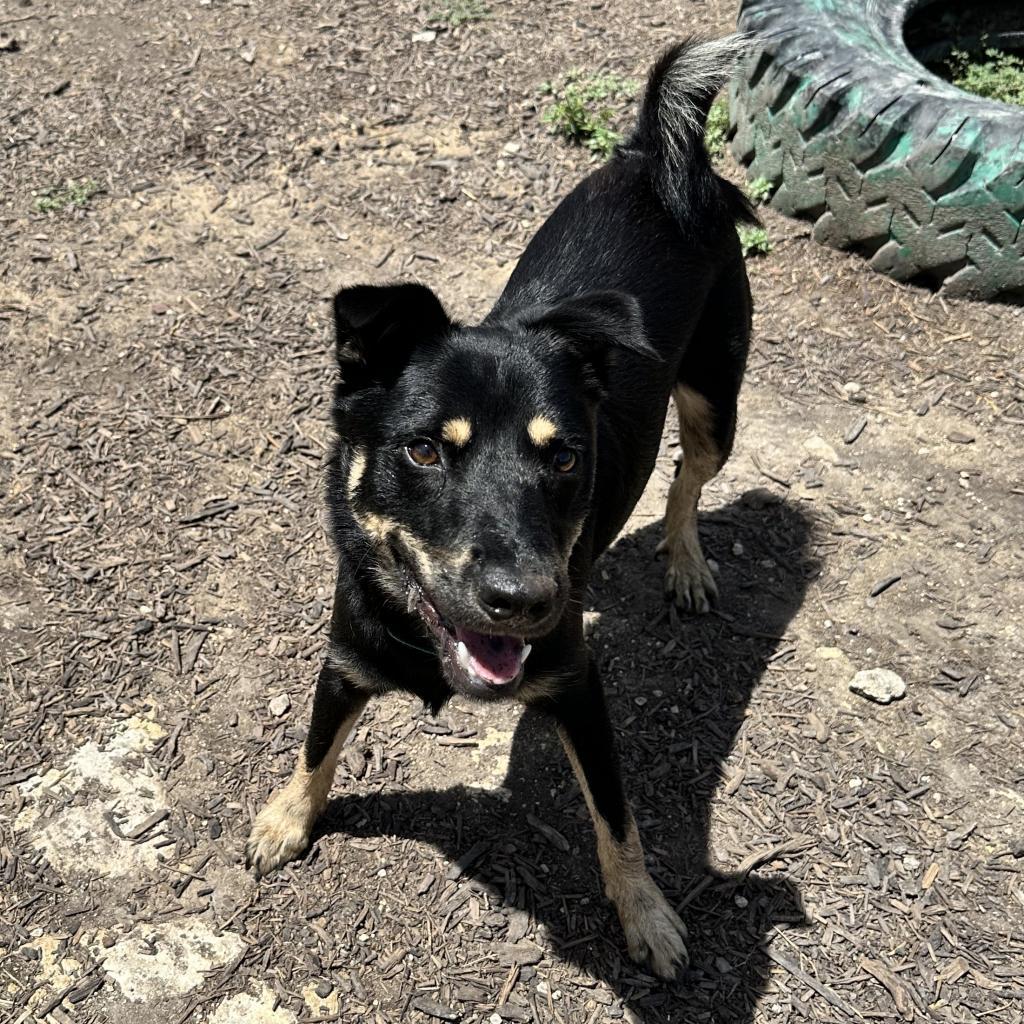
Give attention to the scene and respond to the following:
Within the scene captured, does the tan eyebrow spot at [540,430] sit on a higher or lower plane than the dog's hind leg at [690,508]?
higher

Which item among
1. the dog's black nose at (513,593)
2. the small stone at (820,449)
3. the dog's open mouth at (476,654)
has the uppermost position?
the dog's black nose at (513,593)

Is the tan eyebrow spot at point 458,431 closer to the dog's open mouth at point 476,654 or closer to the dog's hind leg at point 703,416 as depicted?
the dog's open mouth at point 476,654

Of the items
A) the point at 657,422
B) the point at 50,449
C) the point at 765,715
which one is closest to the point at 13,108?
the point at 50,449

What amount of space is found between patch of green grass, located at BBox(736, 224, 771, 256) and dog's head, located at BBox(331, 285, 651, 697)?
318cm

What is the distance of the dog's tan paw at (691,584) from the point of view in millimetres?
4910

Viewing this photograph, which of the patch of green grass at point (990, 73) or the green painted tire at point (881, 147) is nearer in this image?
the green painted tire at point (881, 147)

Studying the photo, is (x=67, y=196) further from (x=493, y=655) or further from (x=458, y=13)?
(x=493, y=655)

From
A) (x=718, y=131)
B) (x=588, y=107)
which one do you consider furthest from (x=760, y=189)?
(x=588, y=107)

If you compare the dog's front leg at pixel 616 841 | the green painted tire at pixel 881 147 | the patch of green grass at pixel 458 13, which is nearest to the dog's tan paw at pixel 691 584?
the dog's front leg at pixel 616 841

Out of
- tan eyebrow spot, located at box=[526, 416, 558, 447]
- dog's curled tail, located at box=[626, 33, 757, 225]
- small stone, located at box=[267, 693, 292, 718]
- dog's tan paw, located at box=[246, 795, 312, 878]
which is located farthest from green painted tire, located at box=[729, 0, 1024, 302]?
dog's tan paw, located at box=[246, 795, 312, 878]

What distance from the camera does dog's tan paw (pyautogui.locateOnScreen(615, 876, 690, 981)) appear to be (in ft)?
12.2

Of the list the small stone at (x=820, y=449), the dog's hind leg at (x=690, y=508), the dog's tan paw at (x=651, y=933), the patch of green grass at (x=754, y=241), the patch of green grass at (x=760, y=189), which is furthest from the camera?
the patch of green grass at (x=760, y=189)

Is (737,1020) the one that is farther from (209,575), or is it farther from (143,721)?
(209,575)

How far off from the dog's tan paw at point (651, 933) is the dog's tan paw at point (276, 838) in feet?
3.82
